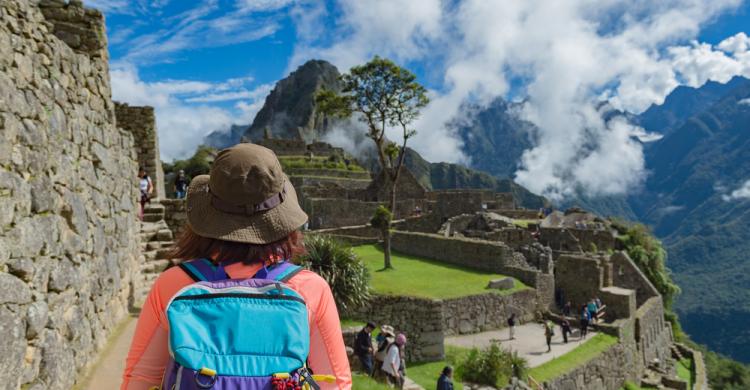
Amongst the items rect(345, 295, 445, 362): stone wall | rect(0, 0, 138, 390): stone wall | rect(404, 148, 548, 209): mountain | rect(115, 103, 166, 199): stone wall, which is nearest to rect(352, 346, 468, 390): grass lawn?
rect(345, 295, 445, 362): stone wall

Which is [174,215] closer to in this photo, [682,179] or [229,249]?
[229,249]

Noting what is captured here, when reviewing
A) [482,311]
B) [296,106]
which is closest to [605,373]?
[482,311]

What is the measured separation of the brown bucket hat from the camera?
2084 millimetres

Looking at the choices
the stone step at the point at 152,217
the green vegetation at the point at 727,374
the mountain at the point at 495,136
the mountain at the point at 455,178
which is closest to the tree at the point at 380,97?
the stone step at the point at 152,217

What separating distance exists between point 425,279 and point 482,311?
2.45 meters

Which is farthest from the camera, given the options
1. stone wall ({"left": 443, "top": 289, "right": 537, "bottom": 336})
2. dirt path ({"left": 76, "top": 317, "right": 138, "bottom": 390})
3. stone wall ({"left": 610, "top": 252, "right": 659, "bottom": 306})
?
stone wall ({"left": 610, "top": 252, "right": 659, "bottom": 306})

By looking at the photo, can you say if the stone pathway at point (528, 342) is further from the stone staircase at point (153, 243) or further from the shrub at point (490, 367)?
the stone staircase at point (153, 243)

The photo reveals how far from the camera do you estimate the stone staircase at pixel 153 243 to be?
9097 mm

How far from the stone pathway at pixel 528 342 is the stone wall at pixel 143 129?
34.3ft

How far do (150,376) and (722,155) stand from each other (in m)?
187

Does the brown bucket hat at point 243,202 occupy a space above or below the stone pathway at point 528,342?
above

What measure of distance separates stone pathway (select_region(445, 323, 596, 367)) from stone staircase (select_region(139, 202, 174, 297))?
31.8 ft

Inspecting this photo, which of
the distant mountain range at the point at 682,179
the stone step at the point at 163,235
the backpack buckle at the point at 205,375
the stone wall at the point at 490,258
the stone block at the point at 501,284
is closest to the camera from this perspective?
the backpack buckle at the point at 205,375

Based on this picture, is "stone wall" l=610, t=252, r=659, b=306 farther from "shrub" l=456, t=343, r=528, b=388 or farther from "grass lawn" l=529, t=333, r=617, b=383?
"shrub" l=456, t=343, r=528, b=388
